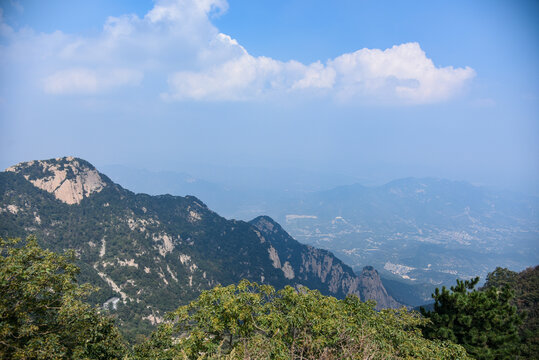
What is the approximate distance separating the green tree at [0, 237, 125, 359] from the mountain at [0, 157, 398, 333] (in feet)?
218

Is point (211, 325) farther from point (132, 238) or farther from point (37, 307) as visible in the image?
point (132, 238)

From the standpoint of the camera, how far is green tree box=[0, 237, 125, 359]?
1244cm

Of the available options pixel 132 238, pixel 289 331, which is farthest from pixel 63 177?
pixel 289 331

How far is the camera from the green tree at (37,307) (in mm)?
12438

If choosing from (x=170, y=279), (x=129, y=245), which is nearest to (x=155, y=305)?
(x=170, y=279)

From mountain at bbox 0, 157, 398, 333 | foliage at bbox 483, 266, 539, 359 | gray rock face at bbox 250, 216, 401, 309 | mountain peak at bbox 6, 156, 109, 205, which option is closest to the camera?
foliage at bbox 483, 266, 539, 359

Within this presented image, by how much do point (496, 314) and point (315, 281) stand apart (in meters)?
137

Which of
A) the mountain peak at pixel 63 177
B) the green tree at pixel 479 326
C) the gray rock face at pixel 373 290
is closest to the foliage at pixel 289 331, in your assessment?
the green tree at pixel 479 326

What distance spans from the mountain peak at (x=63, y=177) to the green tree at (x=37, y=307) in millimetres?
112036

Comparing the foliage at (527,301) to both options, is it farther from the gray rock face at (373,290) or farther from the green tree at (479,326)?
the gray rock face at (373,290)

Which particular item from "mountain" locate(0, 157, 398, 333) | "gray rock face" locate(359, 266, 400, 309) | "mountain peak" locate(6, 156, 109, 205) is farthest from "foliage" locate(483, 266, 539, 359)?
"mountain peak" locate(6, 156, 109, 205)

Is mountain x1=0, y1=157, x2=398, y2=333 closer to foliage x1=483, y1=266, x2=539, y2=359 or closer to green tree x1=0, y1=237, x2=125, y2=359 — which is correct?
green tree x1=0, y1=237, x2=125, y2=359

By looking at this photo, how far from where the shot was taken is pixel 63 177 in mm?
108812

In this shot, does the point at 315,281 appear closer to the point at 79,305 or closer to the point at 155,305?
the point at 155,305
